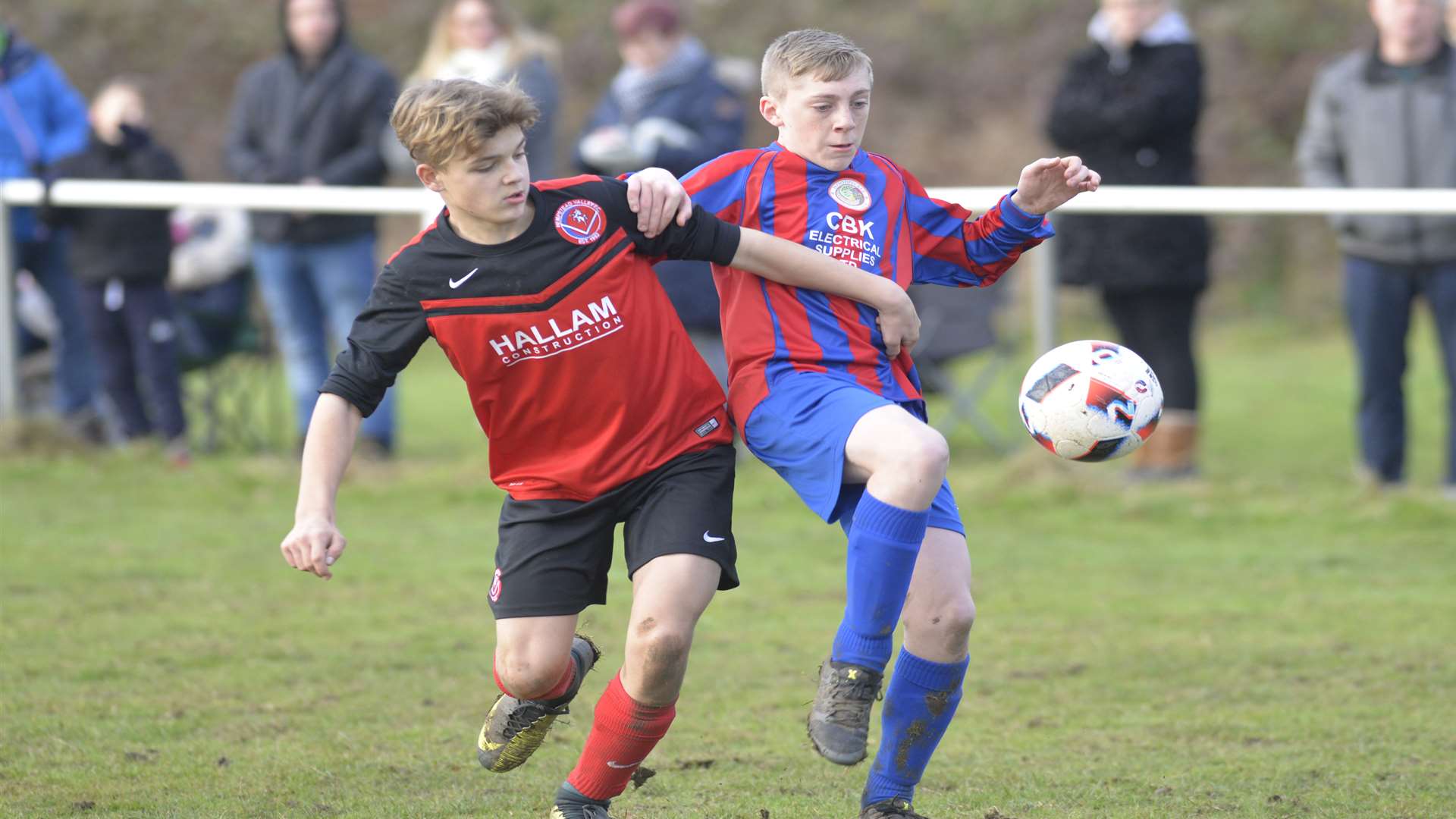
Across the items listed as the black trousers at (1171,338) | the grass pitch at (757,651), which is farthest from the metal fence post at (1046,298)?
the grass pitch at (757,651)

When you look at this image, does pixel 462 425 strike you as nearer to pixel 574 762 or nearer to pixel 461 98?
Answer: pixel 574 762

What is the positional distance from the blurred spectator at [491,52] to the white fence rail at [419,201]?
1.82 feet

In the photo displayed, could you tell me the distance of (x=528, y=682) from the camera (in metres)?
3.83

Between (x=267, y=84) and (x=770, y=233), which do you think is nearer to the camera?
(x=770, y=233)

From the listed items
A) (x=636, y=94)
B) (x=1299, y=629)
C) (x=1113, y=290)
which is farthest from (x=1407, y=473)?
(x=636, y=94)

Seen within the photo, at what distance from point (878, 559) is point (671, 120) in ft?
16.2

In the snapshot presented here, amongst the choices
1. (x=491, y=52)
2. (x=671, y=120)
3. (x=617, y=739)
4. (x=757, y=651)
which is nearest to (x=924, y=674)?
(x=617, y=739)

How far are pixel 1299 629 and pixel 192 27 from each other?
A: 57.1 feet

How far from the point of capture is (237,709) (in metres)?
4.75

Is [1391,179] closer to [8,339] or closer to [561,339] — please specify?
[561,339]

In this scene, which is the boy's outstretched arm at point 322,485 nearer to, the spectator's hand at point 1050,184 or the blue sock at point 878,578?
the blue sock at point 878,578

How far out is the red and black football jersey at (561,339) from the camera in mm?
3684

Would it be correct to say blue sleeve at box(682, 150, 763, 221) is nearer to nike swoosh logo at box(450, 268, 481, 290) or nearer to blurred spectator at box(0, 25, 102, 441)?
nike swoosh logo at box(450, 268, 481, 290)

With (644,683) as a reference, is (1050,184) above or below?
above
